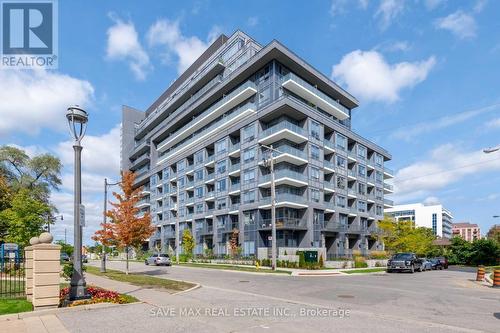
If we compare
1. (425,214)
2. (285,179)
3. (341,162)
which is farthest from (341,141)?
(425,214)

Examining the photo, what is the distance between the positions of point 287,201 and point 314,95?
789 inches

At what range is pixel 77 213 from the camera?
12086 mm

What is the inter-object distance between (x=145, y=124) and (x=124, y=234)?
2990 inches

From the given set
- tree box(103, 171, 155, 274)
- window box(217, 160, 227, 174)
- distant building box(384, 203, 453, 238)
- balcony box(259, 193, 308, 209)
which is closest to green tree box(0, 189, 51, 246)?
tree box(103, 171, 155, 274)

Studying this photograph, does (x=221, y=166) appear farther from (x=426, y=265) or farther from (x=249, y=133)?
(x=426, y=265)

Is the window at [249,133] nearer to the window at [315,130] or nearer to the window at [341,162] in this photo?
the window at [315,130]

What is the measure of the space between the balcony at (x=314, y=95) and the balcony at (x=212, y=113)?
5.66 metres

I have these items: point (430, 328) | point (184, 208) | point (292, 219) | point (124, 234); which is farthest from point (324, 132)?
point (430, 328)

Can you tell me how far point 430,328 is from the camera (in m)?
9.30

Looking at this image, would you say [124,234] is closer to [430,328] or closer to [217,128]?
[430,328]

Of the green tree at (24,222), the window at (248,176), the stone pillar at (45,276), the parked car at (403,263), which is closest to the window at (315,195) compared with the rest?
the window at (248,176)

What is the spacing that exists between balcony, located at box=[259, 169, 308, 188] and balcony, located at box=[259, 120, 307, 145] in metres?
4.61

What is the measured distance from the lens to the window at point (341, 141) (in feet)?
194

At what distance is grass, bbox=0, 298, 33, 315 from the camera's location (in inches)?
405
